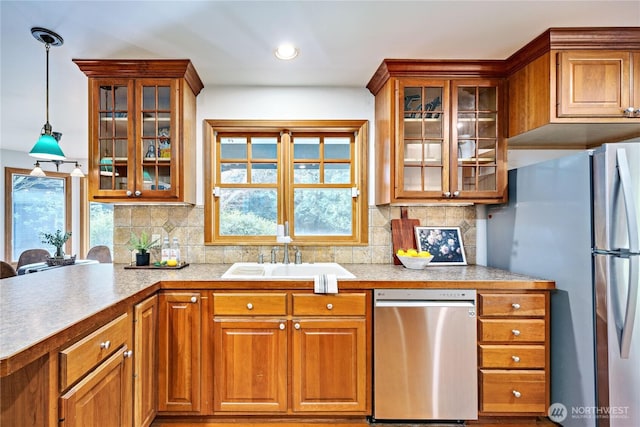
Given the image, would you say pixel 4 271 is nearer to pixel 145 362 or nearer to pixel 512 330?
pixel 145 362

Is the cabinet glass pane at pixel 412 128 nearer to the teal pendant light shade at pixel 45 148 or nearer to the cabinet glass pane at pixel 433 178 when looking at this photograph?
the cabinet glass pane at pixel 433 178

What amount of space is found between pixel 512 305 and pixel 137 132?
2.76m

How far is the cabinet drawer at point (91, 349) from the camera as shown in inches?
41.2

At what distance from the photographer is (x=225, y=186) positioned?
8.59 feet

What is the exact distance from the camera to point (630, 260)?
150cm

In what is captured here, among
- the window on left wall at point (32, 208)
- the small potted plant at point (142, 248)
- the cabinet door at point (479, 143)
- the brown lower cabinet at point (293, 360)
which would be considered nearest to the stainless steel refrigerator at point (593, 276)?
the cabinet door at point (479, 143)

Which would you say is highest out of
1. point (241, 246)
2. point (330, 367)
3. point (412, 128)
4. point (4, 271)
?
point (412, 128)

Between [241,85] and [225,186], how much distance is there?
2.82 feet

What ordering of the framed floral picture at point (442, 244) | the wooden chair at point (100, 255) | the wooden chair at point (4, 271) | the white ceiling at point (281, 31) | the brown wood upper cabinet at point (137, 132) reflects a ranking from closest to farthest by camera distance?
the white ceiling at point (281, 31), the brown wood upper cabinet at point (137, 132), the framed floral picture at point (442, 244), the wooden chair at point (4, 271), the wooden chair at point (100, 255)

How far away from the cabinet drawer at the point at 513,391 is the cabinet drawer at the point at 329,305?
862mm

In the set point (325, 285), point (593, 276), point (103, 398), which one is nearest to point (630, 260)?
point (593, 276)

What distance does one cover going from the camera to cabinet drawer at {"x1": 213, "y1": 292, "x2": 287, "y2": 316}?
1868 mm

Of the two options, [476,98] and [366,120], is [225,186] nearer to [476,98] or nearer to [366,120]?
[366,120]

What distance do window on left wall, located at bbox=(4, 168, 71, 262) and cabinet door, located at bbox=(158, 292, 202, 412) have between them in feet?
16.7
